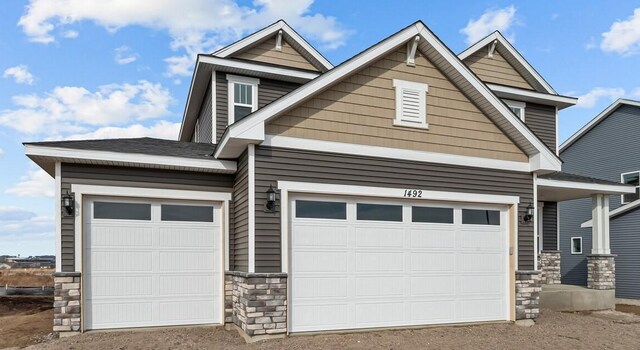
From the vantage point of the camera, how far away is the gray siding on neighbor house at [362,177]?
8.42 metres

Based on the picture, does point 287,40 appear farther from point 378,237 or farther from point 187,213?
point 378,237

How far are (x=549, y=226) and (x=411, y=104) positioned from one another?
8325mm

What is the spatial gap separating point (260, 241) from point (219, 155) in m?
1.95

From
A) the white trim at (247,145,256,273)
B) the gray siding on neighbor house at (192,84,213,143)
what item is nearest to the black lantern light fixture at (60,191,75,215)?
the white trim at (247,145,256,273)

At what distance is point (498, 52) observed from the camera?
1534 cm

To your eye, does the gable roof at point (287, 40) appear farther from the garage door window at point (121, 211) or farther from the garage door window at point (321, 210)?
the garage door window at point (321, 210)

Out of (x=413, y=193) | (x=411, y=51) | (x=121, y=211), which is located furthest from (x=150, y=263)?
(x=411, y=51)

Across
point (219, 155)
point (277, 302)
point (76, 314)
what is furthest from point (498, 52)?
point (76, 314)

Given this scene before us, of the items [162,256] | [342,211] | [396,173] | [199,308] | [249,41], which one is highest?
[249,41]

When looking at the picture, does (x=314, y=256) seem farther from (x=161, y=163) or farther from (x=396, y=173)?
(x=161, y=163)

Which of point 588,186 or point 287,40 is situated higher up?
point 287,40

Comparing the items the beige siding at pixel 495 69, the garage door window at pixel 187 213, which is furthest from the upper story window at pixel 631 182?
the garage door window at pixel 187 213

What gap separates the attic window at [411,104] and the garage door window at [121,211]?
16.2ft

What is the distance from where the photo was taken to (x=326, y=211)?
355 inches
